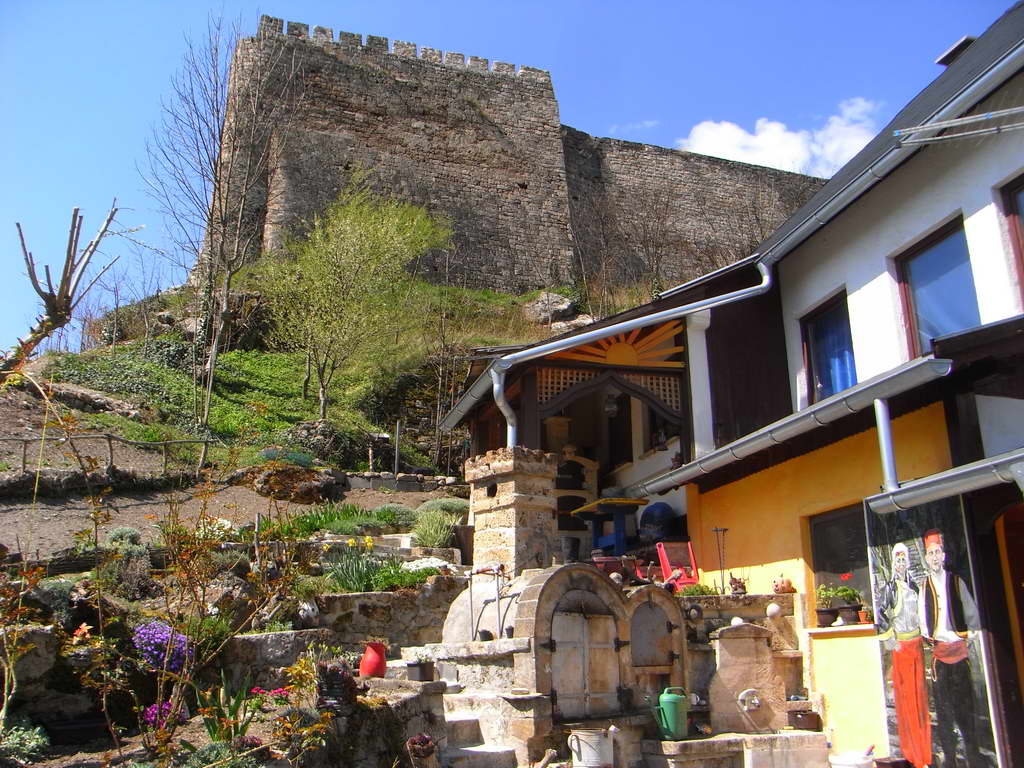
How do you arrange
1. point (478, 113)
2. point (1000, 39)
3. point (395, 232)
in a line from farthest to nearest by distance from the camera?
point (478, 113) < point (395, 232) < point (1000, 39)

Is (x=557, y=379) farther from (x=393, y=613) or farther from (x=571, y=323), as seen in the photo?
(x=571, y=323)

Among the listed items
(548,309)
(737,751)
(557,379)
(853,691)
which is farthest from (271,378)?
(853,691)

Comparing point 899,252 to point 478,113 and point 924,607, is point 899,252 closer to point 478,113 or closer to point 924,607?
point 924,607

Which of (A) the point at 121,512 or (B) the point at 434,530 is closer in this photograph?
(B) the point at 434,530

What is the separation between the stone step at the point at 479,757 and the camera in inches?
264

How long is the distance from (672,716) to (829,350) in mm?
5695

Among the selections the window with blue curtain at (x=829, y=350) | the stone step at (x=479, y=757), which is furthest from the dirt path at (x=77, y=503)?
the window with blue curtain at (x=829, y=350)

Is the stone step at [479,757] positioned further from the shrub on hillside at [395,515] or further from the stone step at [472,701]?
the shrub on hillside at [395,515]

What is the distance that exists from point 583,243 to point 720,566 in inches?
797

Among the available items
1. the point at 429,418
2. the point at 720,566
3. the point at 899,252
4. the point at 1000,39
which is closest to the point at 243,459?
the point at 429,418

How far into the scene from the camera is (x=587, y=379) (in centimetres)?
1212

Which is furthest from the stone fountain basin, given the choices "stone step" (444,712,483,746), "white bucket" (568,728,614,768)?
"stone step" (444,712,483,746)

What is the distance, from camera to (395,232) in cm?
2289

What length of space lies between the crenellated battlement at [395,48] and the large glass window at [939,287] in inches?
883
